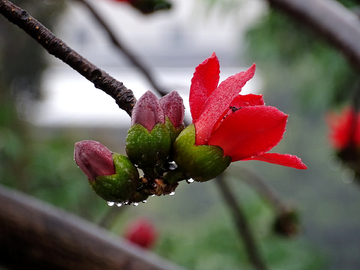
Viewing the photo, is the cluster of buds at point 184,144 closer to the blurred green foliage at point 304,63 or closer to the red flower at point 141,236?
the red flower at point 141,236

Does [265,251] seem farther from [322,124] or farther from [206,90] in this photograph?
[206,90]

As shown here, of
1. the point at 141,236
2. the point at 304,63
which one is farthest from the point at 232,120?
the point at 304,63

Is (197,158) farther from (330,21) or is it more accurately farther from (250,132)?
(330,21)

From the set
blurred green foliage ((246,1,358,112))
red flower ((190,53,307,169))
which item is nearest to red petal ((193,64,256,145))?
red flower ((190,53,307,169))

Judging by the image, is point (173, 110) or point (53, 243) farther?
point (53, 243)

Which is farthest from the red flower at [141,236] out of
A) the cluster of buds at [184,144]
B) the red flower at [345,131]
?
the cluster of buds at [184,144]

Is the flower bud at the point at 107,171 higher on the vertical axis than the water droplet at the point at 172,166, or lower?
lower
